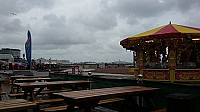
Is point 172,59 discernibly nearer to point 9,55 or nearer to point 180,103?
point 180,103

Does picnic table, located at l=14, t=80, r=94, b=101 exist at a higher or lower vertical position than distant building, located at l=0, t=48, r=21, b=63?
lower

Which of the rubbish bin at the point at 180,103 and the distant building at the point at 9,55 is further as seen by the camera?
the distant building at the point at 9,55

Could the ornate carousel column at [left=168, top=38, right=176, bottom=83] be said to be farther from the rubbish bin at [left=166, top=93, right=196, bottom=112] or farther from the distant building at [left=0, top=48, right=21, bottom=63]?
the distant building at [left=0, top=48, right=21, bottom=63]

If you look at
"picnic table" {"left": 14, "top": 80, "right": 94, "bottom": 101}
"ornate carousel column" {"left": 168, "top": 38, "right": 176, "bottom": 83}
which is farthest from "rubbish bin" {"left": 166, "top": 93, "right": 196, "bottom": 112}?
"ornate carousel column" {"left": 168, "top": 38, "right": 176, "bottom": 83}

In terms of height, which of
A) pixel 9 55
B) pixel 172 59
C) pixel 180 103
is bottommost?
pixel 180 103

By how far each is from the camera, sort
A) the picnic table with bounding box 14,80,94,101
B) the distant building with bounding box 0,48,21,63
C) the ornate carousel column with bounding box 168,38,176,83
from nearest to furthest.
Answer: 1. the picnic table with bounding box 14,80,94,101
2. the ornate carousel column with bounding box 168,38,176,83
3. the distant building with bounding box 0,48,21,63

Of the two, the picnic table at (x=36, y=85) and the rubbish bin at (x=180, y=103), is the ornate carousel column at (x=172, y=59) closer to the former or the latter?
the picnic table at (x=36, y=85)

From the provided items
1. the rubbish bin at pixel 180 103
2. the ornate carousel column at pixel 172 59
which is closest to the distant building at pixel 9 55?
the ornate carousel column at pixel 172 59

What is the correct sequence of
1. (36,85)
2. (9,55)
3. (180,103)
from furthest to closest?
(9,55)
(36,85)
(180,103)

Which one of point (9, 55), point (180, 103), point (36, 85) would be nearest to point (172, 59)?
point (180, 103)

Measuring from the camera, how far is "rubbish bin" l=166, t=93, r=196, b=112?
4.42 metres

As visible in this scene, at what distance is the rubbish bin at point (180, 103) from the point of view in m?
4.42

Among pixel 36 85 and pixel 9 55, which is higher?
pixel 9 55

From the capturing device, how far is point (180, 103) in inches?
176
